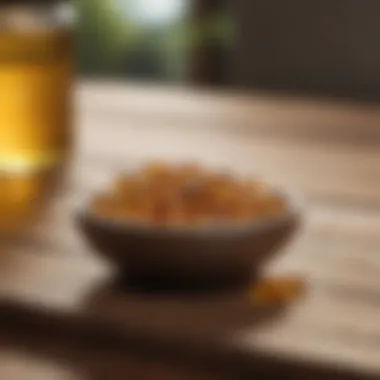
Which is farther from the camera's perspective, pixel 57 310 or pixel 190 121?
pixel 190 121

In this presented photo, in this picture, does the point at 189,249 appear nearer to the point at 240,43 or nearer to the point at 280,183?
the point at 280,183

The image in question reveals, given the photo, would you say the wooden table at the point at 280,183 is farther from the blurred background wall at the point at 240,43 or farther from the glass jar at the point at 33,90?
the blurred background wall at the point at 240,43

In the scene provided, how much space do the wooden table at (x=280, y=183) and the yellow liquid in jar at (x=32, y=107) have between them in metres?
0.04

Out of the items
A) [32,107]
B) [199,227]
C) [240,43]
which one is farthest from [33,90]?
[240,43]

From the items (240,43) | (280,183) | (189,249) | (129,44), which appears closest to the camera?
(189,249)

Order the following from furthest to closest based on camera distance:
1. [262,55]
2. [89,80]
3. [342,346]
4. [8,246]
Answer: [262,55] → [89,80] → [8,246] → [342,346]

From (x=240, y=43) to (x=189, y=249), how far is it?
135 cm

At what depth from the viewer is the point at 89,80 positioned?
6.51 ft

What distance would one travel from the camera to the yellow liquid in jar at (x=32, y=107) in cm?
123

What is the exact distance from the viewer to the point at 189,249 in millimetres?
848

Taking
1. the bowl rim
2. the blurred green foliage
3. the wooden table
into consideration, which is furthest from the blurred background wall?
the bowl rim

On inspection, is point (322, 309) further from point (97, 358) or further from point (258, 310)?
point (97, 358)

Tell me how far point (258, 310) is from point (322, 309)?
4 cm

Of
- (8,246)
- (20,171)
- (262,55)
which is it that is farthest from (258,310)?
(262,55)
